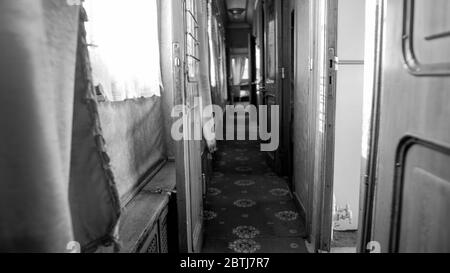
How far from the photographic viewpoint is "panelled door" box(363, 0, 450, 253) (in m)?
0.64

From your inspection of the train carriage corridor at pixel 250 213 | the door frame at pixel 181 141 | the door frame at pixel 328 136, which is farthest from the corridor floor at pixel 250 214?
the door frame at pixel 181 141

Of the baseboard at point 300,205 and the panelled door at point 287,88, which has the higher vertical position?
the panelled door at point 287,88

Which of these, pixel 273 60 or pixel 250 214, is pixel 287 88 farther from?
pixel 250 214

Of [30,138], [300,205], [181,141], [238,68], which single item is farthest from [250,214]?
[238,68]

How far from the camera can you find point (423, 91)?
2.25ft

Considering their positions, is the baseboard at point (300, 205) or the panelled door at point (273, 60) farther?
the panelled door at point (273, 60)

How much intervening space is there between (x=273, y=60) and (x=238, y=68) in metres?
9.19

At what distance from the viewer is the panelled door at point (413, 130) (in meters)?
0.64

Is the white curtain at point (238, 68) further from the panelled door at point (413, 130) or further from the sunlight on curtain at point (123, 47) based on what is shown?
the panelled door at point (413, 130)

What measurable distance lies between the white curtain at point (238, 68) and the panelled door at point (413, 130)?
1183cm

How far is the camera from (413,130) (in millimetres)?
727

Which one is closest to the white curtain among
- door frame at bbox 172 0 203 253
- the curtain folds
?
door frame at bbox 172 0 203 253
